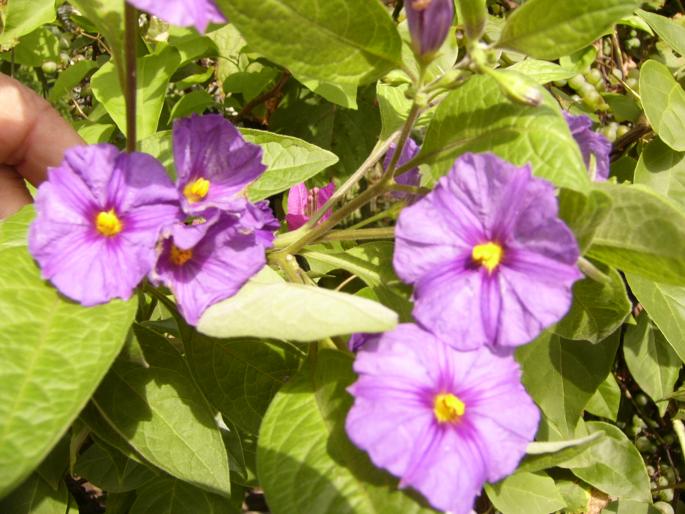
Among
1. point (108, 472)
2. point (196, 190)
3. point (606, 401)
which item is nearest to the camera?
point (196, 190)

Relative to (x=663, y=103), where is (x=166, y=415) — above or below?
below

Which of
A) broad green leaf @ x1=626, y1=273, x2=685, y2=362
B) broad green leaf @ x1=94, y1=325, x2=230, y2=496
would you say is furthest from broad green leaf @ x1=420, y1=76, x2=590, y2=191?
broad green leaf @ x1=626, y1=273, x2=685, y2=362

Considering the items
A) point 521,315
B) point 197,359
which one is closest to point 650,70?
point 521,315

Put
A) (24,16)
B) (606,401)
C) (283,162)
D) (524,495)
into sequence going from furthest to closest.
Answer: (606,401) < (24,16) < (524,495) < (283,162)

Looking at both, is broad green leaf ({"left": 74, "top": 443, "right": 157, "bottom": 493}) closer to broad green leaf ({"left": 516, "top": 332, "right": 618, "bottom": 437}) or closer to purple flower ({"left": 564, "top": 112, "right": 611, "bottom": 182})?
broad green leaf ({"left": 516, "top": 332, "right": 618, "bottom": 437})

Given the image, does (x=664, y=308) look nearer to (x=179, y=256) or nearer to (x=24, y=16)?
(x=179, y=256)

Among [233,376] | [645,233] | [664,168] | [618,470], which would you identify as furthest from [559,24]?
[618,470]
